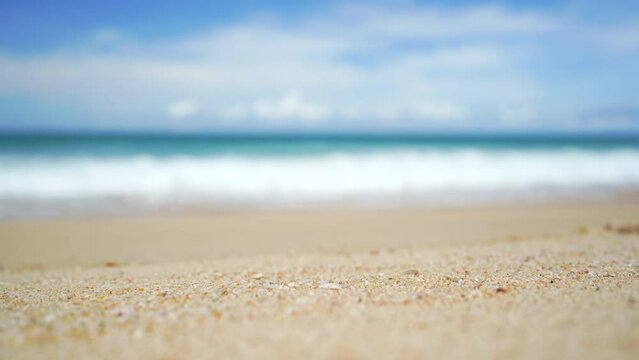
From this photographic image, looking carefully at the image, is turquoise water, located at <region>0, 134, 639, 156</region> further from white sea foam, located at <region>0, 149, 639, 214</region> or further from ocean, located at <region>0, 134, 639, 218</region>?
ocean, located at <region>0, 134, 639, 218</region>

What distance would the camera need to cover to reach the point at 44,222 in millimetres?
9734

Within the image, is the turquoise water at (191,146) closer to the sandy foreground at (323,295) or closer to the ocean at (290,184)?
the ocean at (290,184)

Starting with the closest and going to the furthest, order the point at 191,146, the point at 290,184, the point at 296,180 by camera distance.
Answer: the point at 290,184, the point at 296,180, the point at 191,146

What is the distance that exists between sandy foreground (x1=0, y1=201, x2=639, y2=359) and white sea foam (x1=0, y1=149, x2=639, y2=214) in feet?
16.3

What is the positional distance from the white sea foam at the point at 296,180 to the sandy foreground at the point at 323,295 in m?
4.98

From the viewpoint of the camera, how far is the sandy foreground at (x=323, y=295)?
2.77 m

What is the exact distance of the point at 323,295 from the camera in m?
3.84

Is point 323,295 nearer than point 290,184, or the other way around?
point 323,295

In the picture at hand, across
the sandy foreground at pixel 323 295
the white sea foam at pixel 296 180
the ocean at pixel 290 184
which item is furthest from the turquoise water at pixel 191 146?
the sandy foreground at pixel 323 295

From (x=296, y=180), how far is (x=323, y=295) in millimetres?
12382

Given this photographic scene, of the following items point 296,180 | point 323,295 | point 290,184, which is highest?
point 296,180

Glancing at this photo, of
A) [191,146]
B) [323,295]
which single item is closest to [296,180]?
[323,295]

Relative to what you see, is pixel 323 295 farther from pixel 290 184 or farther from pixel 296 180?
pixel 296 180

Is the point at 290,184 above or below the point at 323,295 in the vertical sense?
above
